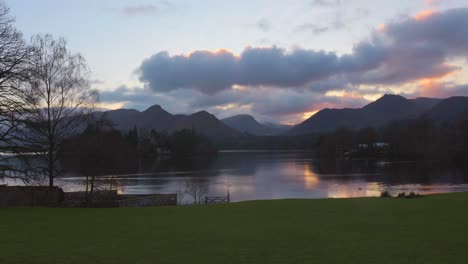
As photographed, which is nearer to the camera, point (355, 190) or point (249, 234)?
point (249, 234)

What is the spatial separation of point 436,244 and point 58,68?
1154 inches

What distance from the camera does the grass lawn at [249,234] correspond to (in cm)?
1157

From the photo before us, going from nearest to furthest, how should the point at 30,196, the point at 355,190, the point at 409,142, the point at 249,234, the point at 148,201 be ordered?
the point at 249,234
the point at 30,196
the point at 148,201
the point at 355,190
the point at 409,142

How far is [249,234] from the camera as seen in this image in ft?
51.0

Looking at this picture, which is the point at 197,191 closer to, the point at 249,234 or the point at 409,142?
the point at 249,234

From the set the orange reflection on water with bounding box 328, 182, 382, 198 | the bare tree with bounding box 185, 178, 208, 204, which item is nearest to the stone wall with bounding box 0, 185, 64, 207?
the bare tree with bounding box 185, 178, 208, 204

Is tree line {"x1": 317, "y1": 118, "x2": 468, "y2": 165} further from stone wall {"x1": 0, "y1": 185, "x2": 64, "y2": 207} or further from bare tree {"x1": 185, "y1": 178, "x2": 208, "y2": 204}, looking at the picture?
stone wall {"x1": 0, "y1": 185, "x2": 64, "y2": 207}

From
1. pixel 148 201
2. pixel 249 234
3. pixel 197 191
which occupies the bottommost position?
pixel 197 191

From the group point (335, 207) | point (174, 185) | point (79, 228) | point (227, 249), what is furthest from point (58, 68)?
point (174, 185)

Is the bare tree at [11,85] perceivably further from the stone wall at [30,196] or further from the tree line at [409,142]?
the tree line at [409,142]

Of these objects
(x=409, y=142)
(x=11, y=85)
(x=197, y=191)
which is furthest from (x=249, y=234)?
(x=409, y=142)

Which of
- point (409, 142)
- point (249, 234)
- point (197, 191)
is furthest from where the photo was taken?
point (409, 142)

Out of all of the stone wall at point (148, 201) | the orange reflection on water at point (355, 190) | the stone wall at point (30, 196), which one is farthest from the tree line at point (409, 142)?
the stone wall at point (30, 196)

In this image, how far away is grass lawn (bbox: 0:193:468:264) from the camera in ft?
38.0
